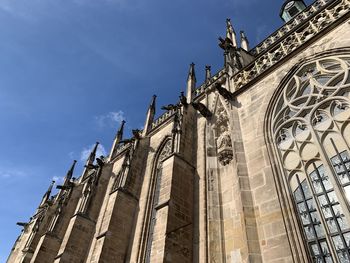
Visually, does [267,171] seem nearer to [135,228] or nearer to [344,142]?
[344,142]

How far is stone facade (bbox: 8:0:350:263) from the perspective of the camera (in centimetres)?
564

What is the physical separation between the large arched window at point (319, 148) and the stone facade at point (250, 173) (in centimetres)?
2

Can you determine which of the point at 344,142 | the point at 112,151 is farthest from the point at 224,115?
the point at 112,151

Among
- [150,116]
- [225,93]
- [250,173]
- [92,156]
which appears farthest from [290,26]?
[92,156]

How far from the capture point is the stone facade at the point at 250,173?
5.64m

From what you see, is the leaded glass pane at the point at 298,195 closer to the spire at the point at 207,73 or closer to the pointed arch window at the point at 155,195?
the pointed arch window at the point at 155,195

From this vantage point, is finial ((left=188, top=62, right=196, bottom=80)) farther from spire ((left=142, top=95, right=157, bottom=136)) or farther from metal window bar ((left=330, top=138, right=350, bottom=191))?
metal window bar ((left=330, top=138, right=350, bottom=191))

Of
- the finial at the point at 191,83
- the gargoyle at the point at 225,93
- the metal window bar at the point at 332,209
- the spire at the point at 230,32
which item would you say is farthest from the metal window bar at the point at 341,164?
the finial at the point at 191,83

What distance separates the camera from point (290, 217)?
5.71 meters

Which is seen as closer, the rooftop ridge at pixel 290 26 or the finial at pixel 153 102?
the rooftop ridge at pixel 290 26

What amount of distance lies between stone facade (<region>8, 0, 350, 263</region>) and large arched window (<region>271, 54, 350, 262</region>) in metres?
0.02

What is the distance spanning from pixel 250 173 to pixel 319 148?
67.3 inches

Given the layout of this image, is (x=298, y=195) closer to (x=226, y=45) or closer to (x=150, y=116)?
(x=226, y=45)

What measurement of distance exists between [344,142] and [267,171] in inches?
67.6
